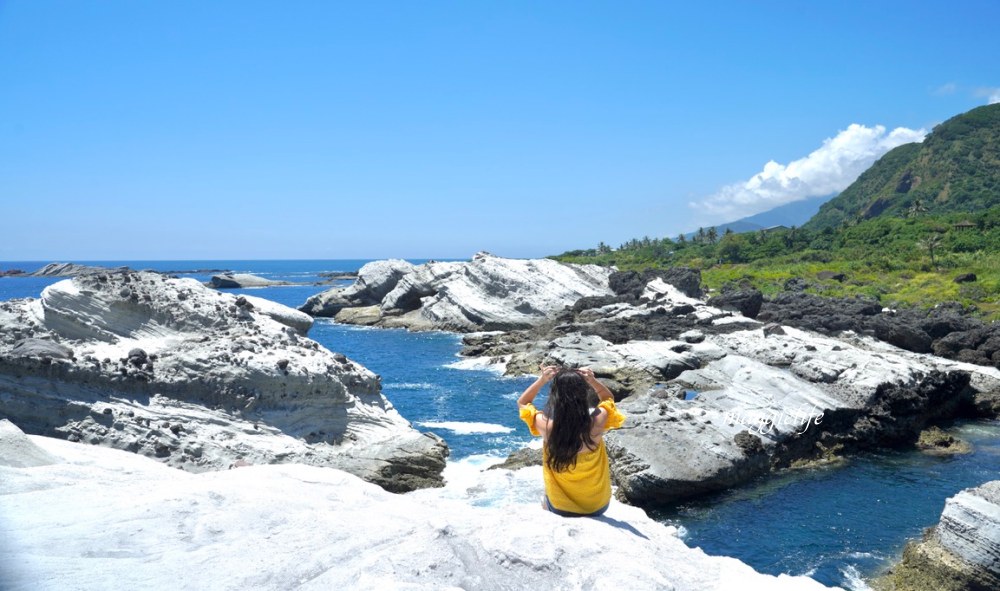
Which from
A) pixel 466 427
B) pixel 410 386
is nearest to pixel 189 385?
pixel 466 427

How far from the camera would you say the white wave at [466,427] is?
2788cm

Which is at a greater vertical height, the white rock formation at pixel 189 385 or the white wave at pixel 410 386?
the white rock formation at pixel 189 385

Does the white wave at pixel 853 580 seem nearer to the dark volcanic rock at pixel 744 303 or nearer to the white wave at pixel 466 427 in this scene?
the white wave at pixel 466 427

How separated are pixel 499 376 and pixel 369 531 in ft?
116

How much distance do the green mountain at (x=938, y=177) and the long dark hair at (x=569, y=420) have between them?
379 ft

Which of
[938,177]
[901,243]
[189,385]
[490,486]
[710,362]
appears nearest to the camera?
[189,385]

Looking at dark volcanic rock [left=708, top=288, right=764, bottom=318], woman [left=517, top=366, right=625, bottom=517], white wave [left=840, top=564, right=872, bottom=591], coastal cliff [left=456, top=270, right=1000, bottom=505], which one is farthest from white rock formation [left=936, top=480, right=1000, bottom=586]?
dark volcanic rock [left=708, top=288, right=764, bottom=318]

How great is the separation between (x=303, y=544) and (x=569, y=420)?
9.23ft

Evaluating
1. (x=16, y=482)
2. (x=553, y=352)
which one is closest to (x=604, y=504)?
(x=16, y=482)

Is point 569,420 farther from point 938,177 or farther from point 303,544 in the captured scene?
point 938,177

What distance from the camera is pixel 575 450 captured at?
6824 mm

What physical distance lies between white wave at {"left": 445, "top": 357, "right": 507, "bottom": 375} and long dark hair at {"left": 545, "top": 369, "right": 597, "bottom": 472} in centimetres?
3567

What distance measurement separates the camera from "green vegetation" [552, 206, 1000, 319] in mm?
62688

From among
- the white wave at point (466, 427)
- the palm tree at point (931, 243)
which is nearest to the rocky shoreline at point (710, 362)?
the white wave at point (466, 427)
